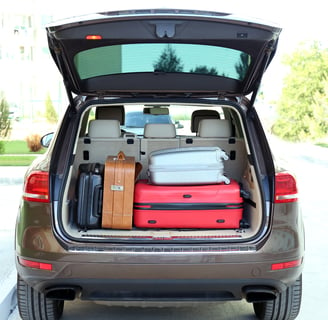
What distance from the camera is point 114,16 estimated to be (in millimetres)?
2783

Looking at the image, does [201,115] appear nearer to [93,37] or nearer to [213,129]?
[213,129]

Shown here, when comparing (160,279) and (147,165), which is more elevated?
(147,165)

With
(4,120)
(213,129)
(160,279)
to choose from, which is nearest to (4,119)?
(4,120)

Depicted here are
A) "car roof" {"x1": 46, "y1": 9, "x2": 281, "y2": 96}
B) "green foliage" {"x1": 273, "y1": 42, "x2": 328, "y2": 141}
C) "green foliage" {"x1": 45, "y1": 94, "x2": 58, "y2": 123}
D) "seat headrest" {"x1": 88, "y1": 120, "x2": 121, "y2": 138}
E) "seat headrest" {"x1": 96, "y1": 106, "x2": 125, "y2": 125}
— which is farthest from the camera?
"green foliage" {"x1": 273, "y1": 42, "x2": 328, "y2": 141}

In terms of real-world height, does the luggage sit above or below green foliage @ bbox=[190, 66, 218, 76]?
below

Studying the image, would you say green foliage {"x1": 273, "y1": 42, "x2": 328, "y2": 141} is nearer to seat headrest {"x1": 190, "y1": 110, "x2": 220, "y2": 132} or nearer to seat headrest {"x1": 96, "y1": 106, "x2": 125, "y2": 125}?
seat headrest {"x1": 190, "y1": 110, "x2": 220, "y2": 132}

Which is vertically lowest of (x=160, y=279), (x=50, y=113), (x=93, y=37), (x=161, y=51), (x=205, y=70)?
(x=50, y=113)

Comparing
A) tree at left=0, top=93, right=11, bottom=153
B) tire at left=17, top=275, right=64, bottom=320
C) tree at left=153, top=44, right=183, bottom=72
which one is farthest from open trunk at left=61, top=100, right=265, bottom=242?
tree at left=0, top=93, right=11, bottom=153

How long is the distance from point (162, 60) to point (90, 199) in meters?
1.04

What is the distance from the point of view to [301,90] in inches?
998

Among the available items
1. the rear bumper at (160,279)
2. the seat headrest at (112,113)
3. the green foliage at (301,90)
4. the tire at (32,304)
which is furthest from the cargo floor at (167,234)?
the green foliage at (301,90)

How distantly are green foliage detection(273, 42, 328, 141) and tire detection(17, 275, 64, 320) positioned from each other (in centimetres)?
2188

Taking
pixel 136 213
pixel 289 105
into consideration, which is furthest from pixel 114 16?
pixel 289 105

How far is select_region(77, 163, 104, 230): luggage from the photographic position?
141 inches
